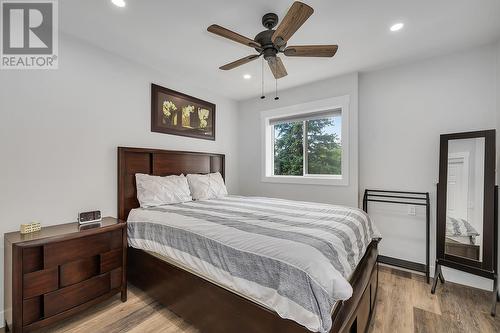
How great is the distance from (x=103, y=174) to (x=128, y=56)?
142 cm

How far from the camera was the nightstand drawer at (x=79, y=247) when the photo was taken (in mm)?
1717

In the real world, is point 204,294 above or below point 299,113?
below

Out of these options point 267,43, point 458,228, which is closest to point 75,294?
point 267,43

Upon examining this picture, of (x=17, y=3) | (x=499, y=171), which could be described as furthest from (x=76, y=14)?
(x=499, y=171)

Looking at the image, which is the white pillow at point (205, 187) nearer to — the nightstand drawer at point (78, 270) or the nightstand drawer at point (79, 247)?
the nightstand drawer at point (79, 247)

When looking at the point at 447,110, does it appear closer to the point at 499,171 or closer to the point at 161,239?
the point at 499,171

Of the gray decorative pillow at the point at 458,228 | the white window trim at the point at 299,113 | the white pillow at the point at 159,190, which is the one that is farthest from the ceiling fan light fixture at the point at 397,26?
the white pillow at the point at 159,190

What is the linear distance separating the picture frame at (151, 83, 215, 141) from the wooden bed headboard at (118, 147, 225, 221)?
337mm

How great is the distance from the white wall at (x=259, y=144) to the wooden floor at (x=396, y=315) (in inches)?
48.6

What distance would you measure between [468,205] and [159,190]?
3382 millimetres

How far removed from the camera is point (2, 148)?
→ 1.84m

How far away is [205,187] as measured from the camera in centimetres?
317

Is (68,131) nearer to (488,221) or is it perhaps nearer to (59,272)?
(59,272)

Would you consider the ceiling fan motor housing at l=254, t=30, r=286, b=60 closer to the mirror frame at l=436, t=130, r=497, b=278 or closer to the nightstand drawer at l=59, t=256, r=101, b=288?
the mirror frame at l=436, t=130, r=497, b=278
